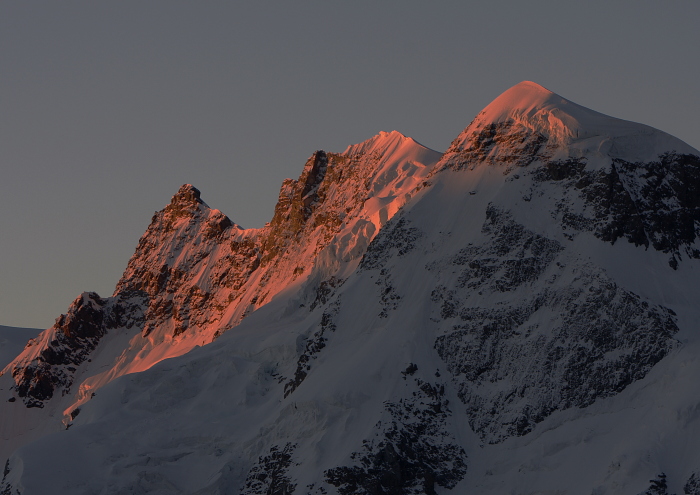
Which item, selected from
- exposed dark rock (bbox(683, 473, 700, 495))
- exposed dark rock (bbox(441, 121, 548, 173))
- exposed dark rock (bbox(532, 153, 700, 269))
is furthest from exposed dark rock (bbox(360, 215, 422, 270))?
exposed dark rock (bbox(683, 473, 700, 495))

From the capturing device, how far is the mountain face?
15150 centimetres

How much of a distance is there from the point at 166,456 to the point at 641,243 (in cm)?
6619

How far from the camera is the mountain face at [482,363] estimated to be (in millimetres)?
151500

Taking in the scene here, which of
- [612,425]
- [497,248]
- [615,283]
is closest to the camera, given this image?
[612,425]

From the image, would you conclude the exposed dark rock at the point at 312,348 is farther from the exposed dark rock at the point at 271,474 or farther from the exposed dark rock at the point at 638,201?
the exposed dark rock at the point at 638,201

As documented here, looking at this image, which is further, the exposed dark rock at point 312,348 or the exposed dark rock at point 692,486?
the exposed dark rock at point 312,348

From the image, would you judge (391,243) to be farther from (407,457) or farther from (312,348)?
(407,457)

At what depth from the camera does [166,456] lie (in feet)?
569

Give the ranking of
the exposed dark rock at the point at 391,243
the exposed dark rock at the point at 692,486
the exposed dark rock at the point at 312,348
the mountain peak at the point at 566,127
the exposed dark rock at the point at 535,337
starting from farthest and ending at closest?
the exposed dark rock at the point at 391,243, the mountain peak at the point at 566,127, the exposed dark rock at the point at 312,348, the exposed dark rock at the point at 535,337, the exposed dark rock at the point at 692,486

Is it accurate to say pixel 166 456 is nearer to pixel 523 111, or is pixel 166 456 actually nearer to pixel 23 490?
pixel 23 490

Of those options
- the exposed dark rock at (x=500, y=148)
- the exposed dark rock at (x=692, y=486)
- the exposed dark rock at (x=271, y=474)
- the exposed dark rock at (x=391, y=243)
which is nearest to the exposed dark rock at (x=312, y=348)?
the exposed dark rock at (x=391, y=243)

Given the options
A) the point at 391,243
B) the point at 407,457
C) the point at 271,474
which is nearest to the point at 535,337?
the point at 407,457

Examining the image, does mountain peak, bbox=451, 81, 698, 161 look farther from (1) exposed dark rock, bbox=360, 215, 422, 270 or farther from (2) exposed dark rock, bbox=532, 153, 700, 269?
(1) exposed dark rock, bbox=360, 215, 422, 270

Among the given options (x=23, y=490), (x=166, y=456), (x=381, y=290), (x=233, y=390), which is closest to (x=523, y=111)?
(x=381, y=290)
